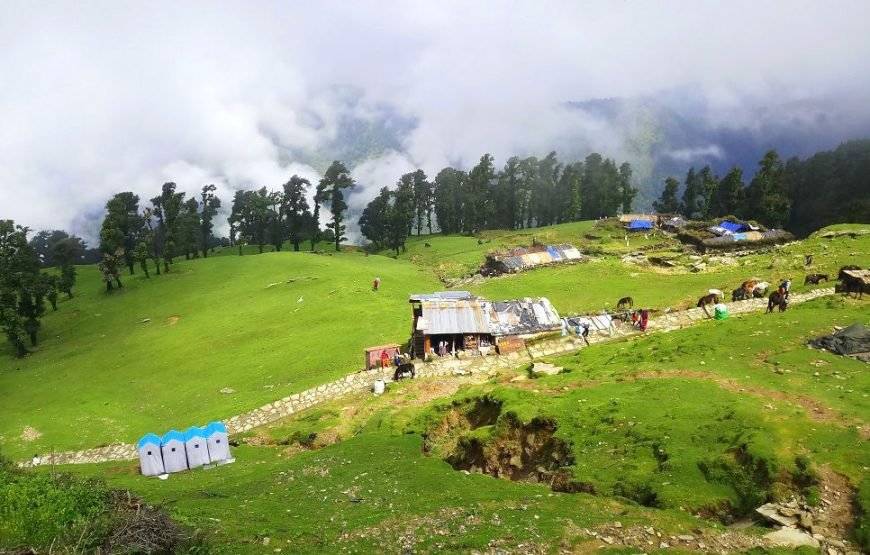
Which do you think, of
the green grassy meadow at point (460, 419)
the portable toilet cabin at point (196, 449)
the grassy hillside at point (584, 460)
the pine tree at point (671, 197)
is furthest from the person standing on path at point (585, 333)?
the pine tree at point (671, 197)

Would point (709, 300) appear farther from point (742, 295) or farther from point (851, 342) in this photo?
point (851, 342)

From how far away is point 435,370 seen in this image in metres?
39.3

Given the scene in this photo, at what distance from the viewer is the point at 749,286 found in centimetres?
4525

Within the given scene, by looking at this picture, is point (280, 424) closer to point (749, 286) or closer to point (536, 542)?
point (536, 542)

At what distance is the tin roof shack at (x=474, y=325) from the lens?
4219 cm

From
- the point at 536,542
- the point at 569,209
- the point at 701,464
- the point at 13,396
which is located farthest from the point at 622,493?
the point at 569,209

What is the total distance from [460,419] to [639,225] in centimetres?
8501

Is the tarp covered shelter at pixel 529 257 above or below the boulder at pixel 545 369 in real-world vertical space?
above

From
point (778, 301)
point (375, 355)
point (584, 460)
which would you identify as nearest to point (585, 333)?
point (778, 301)

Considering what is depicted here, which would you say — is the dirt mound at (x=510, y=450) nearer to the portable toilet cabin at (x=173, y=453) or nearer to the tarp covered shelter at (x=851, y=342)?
the portable toilet cabin at (x=173, y=453)

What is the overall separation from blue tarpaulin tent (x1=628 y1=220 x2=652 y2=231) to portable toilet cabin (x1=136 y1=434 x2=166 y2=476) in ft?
308

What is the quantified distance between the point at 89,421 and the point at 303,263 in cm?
4762

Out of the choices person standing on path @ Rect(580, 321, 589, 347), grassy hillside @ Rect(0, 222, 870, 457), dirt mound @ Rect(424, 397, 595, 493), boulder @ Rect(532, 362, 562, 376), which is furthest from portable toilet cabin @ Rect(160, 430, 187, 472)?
person standing on path @ Rect(580, 321, 589, 347)

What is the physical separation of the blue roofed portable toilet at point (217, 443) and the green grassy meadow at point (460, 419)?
1.27 metres
